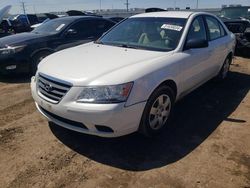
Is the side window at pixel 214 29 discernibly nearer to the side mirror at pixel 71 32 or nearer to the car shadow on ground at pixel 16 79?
the side mirror at pixel 71 32

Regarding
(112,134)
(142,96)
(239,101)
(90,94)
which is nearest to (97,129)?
(112,134)

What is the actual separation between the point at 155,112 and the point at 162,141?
1.37ft

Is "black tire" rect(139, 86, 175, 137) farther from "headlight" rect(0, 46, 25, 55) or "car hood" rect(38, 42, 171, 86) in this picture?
"headlight" rect(0, 46, 25, 55)

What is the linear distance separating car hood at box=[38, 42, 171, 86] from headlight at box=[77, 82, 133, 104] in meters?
0.10

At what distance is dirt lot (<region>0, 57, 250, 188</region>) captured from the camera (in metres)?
3.04

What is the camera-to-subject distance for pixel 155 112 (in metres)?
3.75

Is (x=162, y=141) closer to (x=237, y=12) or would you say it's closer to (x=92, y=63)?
(x=92, y=63)

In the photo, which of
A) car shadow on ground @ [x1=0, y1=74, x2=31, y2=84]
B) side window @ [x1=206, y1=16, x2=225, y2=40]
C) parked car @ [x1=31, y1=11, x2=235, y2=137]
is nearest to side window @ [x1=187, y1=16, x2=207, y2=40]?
parked car @ [x1=31, y1=11, x2=235, y2=137]

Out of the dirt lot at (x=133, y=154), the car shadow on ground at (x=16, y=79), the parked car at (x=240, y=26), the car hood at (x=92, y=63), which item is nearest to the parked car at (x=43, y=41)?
the car shadow on ground at (x=16, y=79)

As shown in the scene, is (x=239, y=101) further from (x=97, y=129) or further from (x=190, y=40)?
(x=97, y=129)

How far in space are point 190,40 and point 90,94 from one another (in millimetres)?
1933

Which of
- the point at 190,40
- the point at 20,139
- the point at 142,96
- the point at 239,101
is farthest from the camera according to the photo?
the point at 239,101

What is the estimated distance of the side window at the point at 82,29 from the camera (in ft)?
25.1

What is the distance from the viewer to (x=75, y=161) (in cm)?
335
